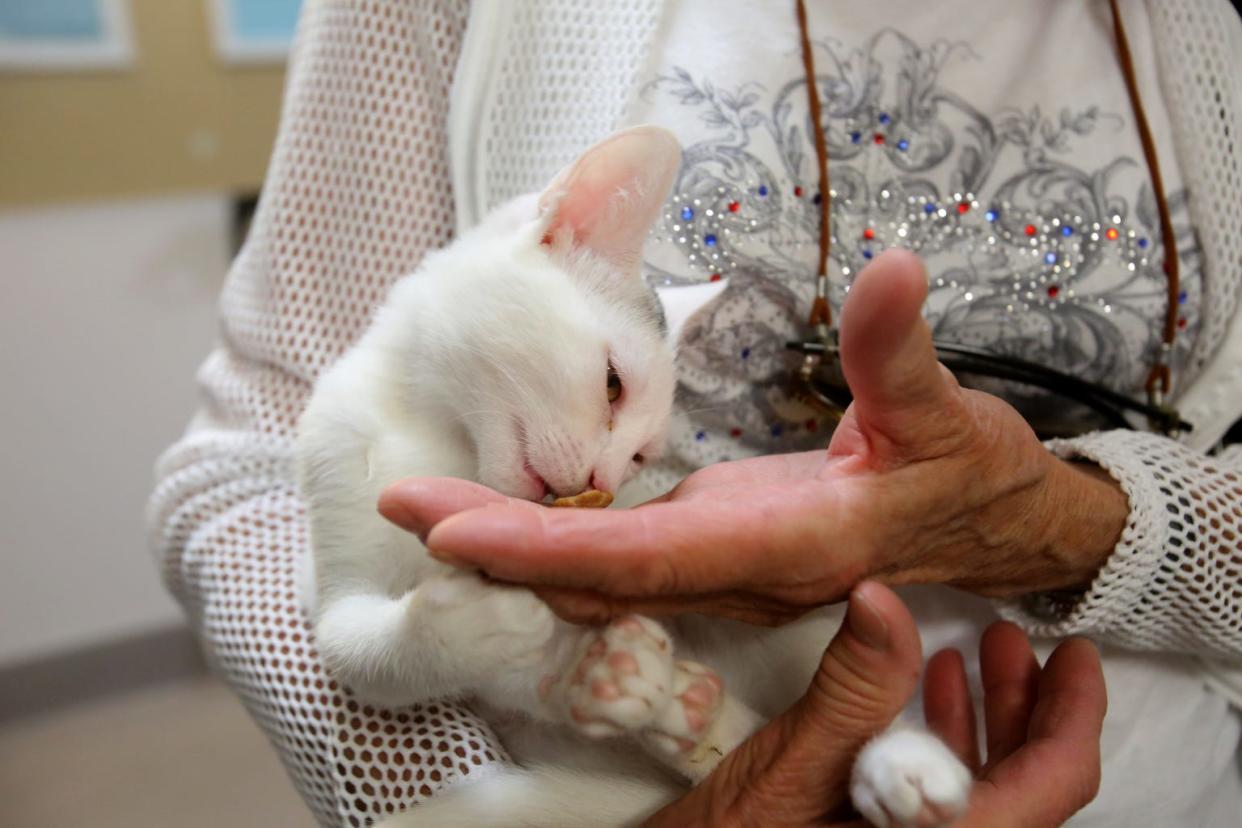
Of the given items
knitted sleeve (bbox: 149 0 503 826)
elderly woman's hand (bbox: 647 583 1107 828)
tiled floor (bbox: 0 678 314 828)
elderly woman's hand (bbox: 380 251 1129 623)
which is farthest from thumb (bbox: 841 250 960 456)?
tiled floor (bbox: 0 678 314 828)

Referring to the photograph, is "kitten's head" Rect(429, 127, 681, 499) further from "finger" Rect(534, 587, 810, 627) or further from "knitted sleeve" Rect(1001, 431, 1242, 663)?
"knitted sleeve" Rect(1001, 431, 1242, 663)

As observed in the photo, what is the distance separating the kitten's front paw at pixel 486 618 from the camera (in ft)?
1.63

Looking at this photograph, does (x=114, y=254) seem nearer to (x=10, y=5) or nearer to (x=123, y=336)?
(x=123, y=336)

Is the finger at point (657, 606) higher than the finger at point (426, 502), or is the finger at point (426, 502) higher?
the finger at point (426, 502)

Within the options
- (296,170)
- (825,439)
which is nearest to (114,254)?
(296,170)

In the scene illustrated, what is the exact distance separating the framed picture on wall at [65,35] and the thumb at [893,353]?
1.56 m

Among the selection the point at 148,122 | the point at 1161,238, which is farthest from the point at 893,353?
the point at 148,122

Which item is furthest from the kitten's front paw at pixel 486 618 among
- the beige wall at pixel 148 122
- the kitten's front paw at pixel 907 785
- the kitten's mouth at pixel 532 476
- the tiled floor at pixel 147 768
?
the beige wall at pixel 148 122

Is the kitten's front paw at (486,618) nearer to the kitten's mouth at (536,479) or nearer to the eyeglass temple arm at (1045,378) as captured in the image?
the kitten's mouth at (536,479)

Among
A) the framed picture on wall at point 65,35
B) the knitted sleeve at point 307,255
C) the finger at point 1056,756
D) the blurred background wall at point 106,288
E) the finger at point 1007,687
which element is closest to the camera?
the finger at point 1056,756

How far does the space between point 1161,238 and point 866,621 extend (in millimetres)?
486

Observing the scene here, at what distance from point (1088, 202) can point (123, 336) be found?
→ 163 cm

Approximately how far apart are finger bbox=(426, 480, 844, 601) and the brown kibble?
0.11m

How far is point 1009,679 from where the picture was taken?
66cm
